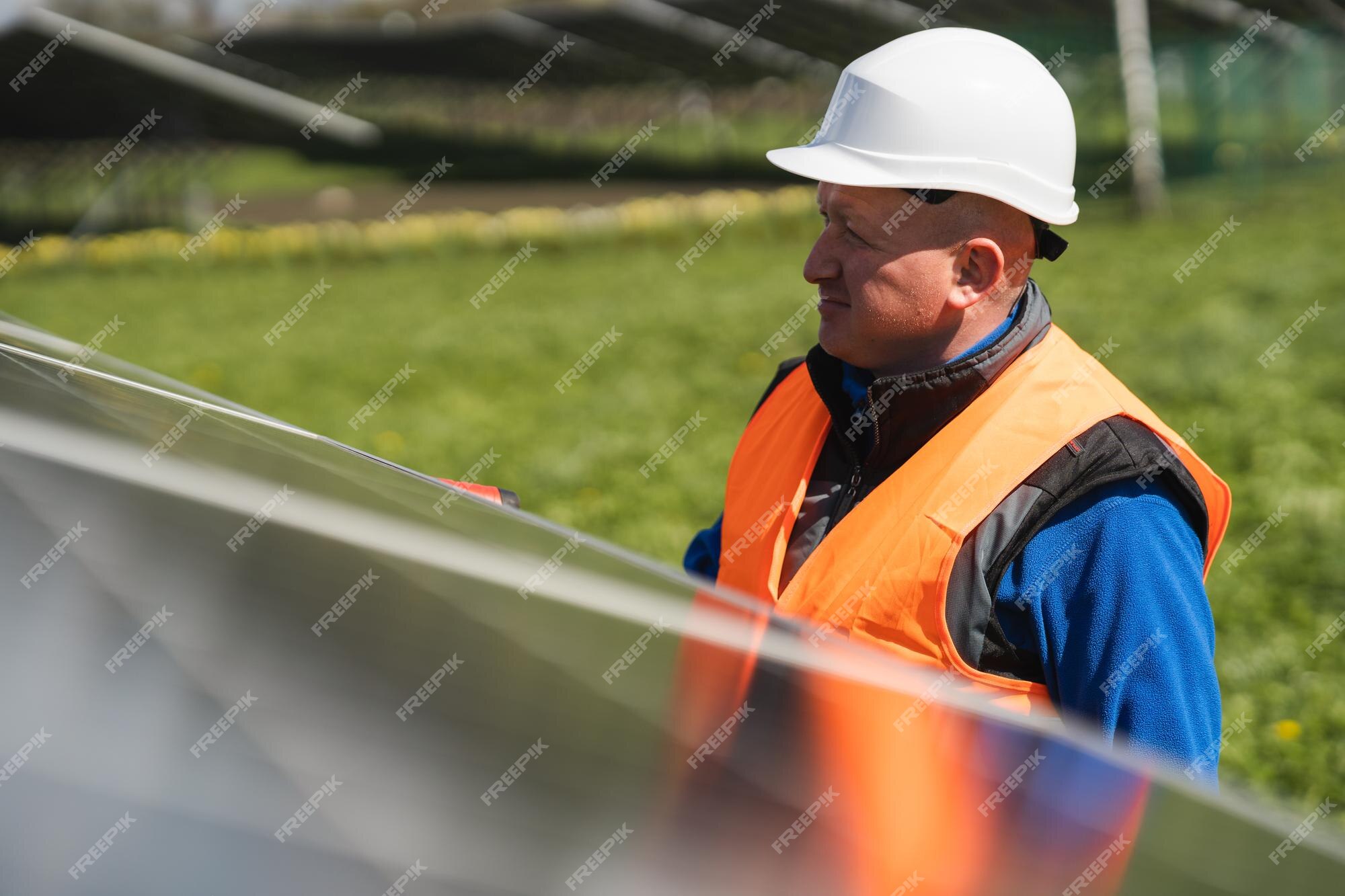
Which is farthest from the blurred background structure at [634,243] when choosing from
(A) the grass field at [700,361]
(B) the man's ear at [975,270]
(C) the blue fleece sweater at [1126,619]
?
(B) the man's ear at [975,270]

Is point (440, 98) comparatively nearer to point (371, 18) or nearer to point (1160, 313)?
point (371, 18)

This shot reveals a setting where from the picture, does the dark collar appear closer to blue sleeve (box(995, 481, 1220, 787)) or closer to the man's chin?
the man's chin

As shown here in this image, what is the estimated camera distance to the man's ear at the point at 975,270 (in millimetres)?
1728

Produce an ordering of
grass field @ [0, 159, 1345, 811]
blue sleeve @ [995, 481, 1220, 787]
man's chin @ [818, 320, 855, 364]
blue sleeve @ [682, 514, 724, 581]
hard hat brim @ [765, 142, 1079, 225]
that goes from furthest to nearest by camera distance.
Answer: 1. grass field @ [0, 159, 1345, 811]
2. blue sleeve @ [682, 514, 724, 581]
3. man's chin @ [818, 320, 855, 364]
4. hard hat brim @ [765, 142, 1079, 225]
5. blue sleeve @ [995, 481, 1220, 787]

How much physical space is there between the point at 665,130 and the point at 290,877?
27.5 metres

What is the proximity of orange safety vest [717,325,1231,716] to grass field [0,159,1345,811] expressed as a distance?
4.99ft

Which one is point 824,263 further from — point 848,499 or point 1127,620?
point 1127,620

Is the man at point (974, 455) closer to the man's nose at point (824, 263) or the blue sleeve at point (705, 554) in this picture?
the man's nose at point (824, 263)

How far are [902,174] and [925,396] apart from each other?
32 cm

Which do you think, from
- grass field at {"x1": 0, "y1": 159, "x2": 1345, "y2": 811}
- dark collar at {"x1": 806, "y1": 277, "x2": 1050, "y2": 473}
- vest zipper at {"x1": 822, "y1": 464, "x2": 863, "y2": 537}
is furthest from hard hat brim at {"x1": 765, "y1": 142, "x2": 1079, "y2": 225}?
grass field at {"x1": 0, "y1": 159, "x2": 1345, "y2": 811}

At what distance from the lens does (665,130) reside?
1067 inches

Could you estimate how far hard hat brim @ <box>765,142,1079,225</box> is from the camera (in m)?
1.71

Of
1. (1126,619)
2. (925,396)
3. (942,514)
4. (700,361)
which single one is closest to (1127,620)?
(1126,619)

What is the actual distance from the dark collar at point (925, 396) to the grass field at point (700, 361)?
155 centimetres
